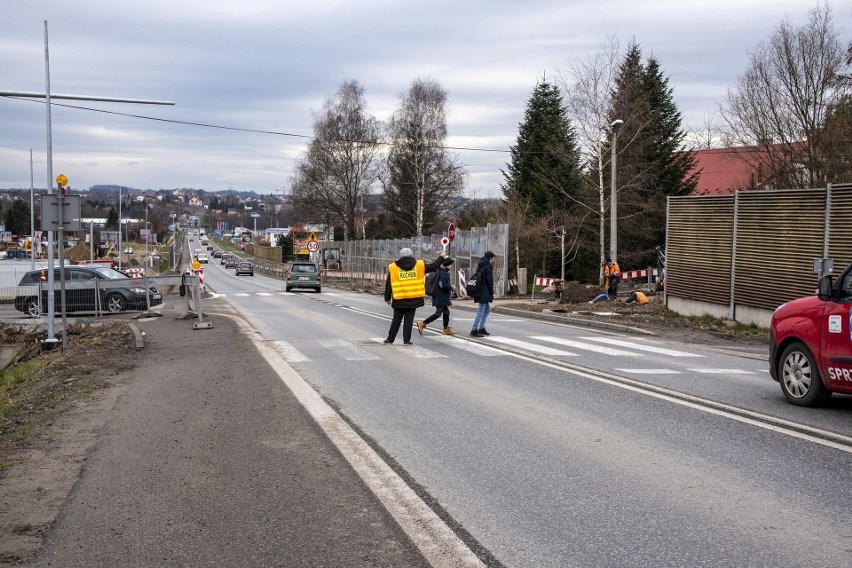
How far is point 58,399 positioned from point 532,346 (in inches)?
318

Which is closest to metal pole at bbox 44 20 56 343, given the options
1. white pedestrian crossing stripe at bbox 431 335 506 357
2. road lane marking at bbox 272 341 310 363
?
road lane marking at bbox 272 341 310 363

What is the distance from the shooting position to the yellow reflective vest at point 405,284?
1518cm

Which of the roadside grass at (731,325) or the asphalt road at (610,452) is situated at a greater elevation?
the asphalt road at (610,452)

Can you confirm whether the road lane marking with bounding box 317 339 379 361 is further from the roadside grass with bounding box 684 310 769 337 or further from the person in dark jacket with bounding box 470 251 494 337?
the roadside grass with bounding box 684 310 769 337

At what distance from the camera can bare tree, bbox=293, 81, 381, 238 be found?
225ft

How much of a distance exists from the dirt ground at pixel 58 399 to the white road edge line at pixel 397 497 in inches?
81.9

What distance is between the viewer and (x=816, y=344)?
877 cm

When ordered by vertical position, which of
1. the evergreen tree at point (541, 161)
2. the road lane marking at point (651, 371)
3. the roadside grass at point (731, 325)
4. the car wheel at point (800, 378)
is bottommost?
the roadside grass at point (731, 325)

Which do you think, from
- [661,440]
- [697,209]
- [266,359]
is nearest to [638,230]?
[697,209]

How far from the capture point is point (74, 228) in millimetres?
14828

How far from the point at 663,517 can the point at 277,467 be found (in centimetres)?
289

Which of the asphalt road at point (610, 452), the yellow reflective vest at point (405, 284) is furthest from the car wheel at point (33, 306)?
the asphalt road at point (610, 452)

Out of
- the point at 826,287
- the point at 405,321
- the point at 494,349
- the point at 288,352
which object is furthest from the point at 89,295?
the point at 826,287

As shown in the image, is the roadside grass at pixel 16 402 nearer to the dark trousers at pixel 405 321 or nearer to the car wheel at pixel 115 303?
the dark trousers at pixel 405 321
